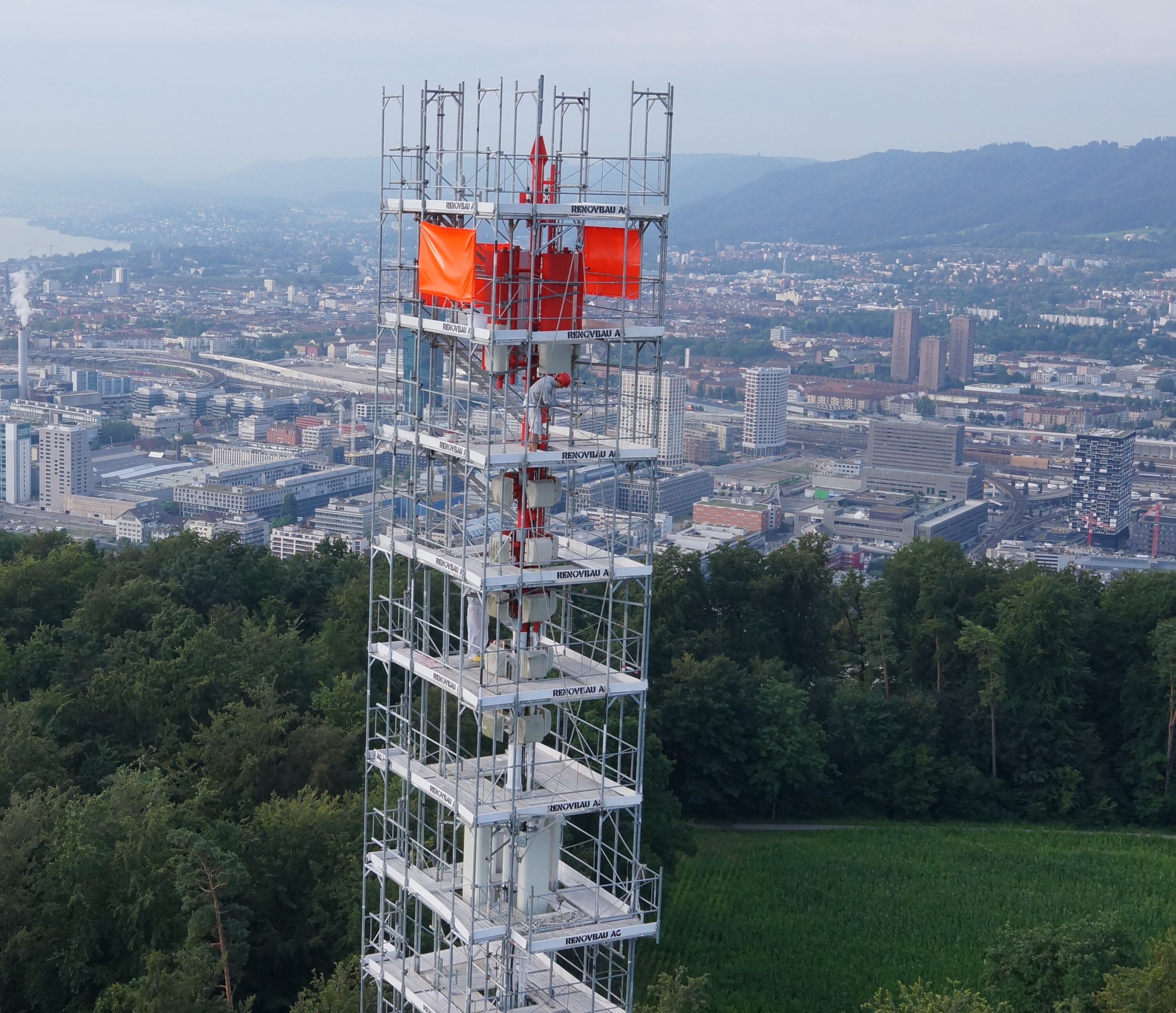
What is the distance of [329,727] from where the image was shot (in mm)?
24344

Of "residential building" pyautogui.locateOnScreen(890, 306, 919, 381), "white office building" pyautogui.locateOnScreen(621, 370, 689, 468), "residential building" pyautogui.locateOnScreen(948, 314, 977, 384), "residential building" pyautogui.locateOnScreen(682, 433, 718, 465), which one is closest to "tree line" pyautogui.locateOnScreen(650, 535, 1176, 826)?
"white office building" pyautogui.locateOnScreen(621, 370, 689, 468)

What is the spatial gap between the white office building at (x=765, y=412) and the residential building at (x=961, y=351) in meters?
45.2

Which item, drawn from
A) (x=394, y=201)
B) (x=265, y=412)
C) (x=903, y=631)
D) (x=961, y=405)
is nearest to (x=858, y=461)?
(x=961, y=405)

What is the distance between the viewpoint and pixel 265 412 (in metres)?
143

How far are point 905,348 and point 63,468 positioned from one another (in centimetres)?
10501

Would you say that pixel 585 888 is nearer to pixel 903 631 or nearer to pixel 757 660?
pixel 757 660

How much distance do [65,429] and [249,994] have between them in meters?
99.1

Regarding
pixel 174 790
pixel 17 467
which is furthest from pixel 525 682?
pixel 17 467

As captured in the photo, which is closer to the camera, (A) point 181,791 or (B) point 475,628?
(B) point 475,628

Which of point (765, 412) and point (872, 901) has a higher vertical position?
point (872, 901)

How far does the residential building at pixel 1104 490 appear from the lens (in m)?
109

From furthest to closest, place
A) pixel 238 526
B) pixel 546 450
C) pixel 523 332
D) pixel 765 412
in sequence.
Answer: pixel 765 412 < pixel 238 526 < pixel 546 450 < pixel 523 332

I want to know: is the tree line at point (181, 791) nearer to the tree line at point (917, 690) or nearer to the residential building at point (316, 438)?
the tree line at point (917, 690)

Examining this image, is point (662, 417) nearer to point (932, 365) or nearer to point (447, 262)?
point (447, 262)
